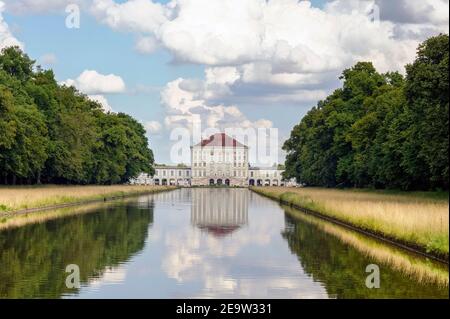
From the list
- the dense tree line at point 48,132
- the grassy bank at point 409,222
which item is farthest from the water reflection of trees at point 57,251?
the dense tree line at point 48,132

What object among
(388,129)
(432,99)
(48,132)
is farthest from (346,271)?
(48,132)

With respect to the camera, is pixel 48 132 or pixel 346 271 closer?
pixel 346 271

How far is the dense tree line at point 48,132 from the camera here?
57531 mm

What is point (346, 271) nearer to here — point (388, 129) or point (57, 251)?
point (57, 251)

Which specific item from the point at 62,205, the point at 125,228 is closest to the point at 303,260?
the point at 125,228

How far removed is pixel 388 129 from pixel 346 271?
124 feet

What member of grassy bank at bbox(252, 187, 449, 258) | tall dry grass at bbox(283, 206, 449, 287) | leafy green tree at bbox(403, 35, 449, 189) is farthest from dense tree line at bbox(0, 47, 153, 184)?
tall dry grass at bbox(283, 206, 449, 287)

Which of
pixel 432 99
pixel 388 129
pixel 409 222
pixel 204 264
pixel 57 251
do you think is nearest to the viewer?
pixel 204 264

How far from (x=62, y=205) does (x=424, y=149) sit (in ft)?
73.6

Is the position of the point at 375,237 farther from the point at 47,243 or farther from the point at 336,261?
the point at 47,243

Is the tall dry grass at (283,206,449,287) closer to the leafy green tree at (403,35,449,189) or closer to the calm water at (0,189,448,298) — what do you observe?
the calm water at (0,189,448,298)

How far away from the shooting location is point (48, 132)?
240 feet

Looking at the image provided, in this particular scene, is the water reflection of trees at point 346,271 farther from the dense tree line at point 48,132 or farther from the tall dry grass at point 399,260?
the dense tree line at point 48,132

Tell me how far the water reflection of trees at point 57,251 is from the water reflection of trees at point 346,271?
4.63m
